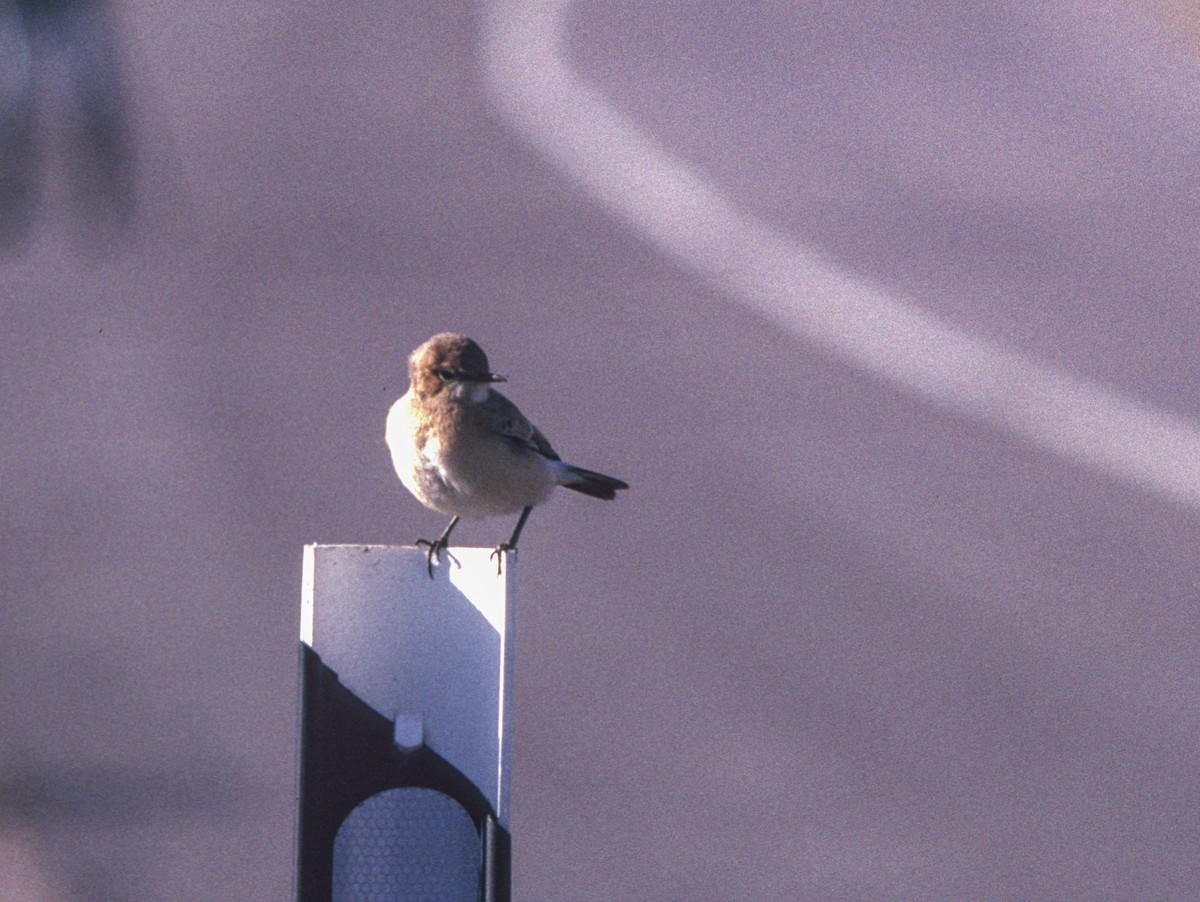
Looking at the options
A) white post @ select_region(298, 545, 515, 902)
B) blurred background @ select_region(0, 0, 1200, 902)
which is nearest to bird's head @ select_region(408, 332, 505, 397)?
blurred background @ select_region(0, 0, 1200, 902)

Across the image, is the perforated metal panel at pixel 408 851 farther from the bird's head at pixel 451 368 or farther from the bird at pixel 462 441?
the bird's head at pixel 451 368

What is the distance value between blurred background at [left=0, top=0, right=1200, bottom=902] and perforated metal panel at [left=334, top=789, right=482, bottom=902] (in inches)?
130

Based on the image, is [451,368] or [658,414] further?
[658,414]

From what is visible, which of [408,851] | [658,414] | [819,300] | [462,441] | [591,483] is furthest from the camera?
[819,300]

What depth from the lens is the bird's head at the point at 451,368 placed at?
518cm

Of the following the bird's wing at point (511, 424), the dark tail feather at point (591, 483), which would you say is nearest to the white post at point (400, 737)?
the bird's wing at point (511, 424)

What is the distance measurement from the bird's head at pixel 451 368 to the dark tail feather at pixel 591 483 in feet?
1.85

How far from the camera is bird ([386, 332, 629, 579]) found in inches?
197

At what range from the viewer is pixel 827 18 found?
1758 centimetres

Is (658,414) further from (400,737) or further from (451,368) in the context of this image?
(400,737)

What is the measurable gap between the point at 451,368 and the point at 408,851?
8.92ft

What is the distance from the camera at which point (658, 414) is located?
9.65 meters

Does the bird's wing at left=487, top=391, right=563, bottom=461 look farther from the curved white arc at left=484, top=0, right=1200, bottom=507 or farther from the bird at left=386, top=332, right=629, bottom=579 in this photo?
the curved white arc at left=484, top=0, right=1200, bottom=507

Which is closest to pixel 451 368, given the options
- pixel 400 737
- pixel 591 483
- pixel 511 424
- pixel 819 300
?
pixel 511 424
